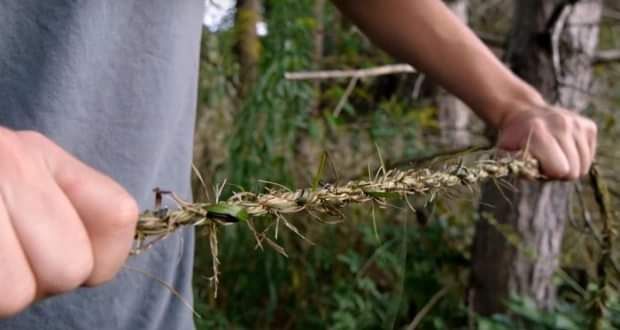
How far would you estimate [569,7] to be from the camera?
1654 millimetres

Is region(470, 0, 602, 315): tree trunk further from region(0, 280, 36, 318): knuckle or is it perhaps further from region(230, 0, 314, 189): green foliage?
region(0, 280, 36, 318): knuckle

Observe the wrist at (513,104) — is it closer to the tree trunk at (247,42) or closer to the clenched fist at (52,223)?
the clenched fist at (52,223)

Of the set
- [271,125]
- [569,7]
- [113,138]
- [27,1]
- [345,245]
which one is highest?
[569,7]

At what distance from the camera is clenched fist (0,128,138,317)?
282mm

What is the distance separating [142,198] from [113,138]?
7cm

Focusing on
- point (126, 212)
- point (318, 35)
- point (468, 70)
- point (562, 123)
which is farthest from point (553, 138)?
point (318, 35)

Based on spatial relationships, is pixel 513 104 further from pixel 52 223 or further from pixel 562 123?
pixel 52 223

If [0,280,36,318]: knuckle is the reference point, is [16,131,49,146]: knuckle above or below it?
above

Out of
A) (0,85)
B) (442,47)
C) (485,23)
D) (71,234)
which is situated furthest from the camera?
(485,23)

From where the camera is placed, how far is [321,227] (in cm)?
207

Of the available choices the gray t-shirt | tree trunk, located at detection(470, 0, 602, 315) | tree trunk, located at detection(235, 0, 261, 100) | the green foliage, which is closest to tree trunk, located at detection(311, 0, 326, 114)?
tree trunk, located at detection(235, 0, 261, 100)

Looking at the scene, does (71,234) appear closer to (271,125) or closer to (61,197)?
(61,197)

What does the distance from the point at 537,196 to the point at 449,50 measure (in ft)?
3.36

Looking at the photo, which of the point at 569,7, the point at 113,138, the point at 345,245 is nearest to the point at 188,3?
the point at 113,138
